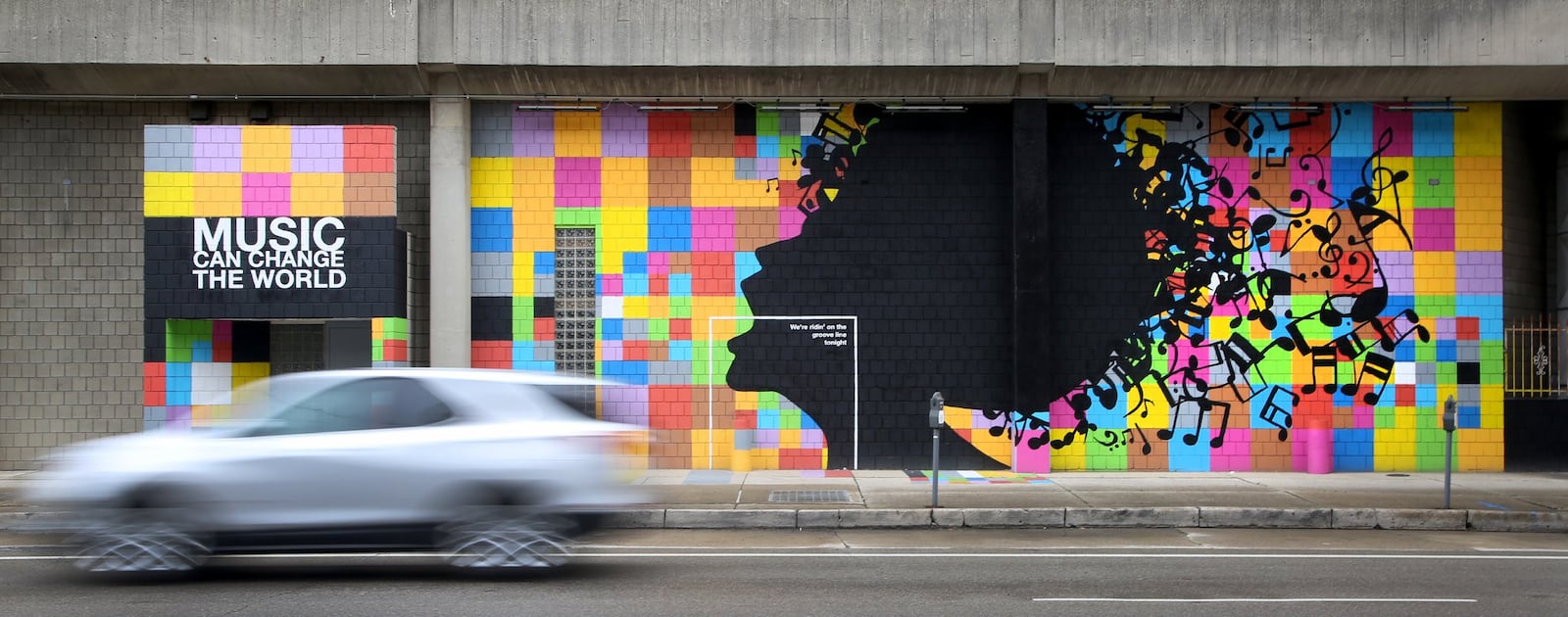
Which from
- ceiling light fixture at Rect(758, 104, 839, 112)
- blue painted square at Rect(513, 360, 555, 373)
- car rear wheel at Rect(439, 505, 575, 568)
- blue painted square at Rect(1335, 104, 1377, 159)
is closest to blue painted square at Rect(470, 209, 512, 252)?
blue painted square at Rect(513, 360, 555, 373)

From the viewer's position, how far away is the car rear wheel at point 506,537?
9.39 metres

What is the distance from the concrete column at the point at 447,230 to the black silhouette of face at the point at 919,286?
367 centimetres

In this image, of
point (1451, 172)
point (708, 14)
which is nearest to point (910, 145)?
point (708, 14)

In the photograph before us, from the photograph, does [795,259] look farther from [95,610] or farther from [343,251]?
[95,610]

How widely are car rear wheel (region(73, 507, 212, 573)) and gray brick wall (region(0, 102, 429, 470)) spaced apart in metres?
7.42

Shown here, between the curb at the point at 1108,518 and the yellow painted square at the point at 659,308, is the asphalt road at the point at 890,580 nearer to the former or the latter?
the curb at the point at 1108,518

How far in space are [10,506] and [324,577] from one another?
231 inches

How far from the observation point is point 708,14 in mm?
16156

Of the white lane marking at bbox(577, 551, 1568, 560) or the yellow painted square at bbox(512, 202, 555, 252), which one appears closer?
the white lane marking at bbox(577, 551, 1568, 560)

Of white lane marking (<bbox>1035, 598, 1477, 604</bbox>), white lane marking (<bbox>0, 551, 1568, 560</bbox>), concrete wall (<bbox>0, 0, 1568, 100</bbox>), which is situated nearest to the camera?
white lane marking (<bbox>1035, 598, 1477, 604</bbox>)

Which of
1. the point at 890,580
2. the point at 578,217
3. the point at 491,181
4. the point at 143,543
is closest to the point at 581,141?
the point at 578,217

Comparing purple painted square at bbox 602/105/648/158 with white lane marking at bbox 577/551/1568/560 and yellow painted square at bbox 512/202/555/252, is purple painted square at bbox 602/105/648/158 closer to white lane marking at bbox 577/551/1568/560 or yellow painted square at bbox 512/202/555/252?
yellow painted square at bbox 512/202/555/252

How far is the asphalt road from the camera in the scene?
27.7 ft

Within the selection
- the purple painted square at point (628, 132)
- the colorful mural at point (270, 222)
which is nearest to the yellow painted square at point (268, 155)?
the colorful mural at point (270, 222)
